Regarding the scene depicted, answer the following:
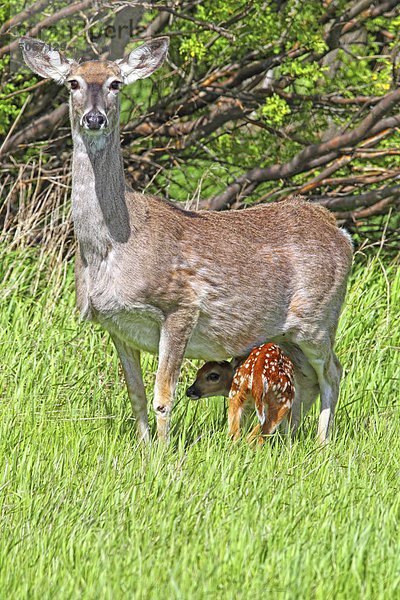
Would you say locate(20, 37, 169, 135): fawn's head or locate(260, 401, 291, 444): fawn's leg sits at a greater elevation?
locate(20, 37, 169, 135): fawn's head

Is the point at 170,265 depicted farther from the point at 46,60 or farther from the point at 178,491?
the point at 178,491

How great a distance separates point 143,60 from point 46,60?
52cm

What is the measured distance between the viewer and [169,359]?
19.7 feet

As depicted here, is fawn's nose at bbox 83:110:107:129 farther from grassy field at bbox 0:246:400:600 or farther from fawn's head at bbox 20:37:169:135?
grassy field at bbox 0:246:400:600

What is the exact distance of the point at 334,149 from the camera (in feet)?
30.2

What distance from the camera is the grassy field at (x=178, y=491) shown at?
3973 millimetres

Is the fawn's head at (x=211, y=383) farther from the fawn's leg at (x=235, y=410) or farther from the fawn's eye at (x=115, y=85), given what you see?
the fawn's eye at (x=115, y=85)

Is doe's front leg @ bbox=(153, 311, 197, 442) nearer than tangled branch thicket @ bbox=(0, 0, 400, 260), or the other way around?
doe's front leg @ bbox=(153, 311, 197, 442)

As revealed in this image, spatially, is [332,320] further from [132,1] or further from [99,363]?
[132,1]

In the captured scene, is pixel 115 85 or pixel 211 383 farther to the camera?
pixel 211 383

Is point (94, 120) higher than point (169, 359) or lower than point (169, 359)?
higher

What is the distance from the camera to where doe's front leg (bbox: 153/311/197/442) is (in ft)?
19.7

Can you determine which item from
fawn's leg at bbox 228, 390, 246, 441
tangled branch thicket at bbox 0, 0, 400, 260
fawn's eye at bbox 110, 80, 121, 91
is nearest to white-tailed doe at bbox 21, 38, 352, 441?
fawn's eye at bbox 110, 80, 121, 91

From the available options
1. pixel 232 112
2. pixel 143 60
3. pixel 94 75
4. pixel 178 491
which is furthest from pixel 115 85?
pixel 232 112
